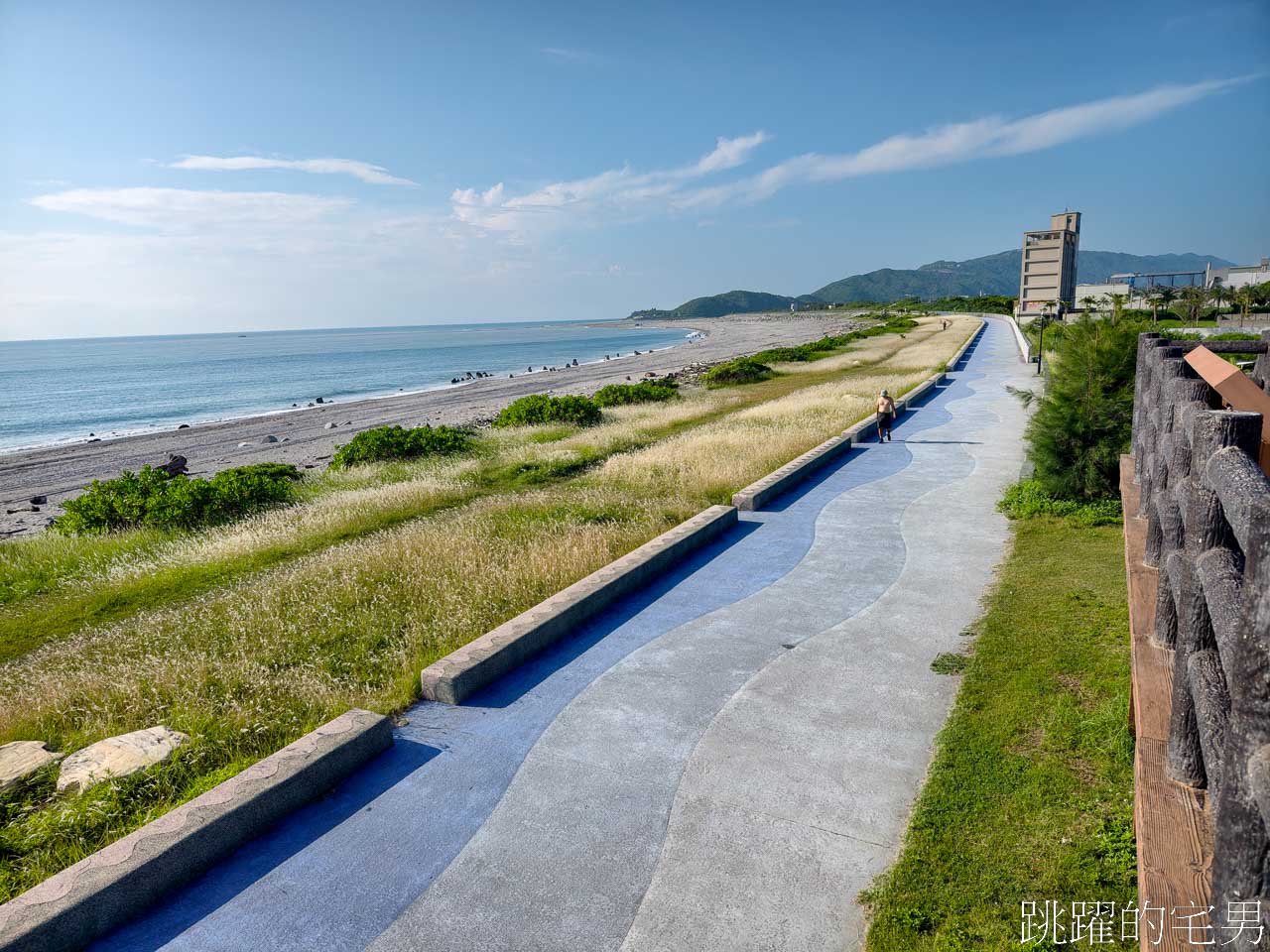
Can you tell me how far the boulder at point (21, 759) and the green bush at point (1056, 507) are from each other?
12162 millimetres

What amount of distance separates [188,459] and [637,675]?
91.0ft

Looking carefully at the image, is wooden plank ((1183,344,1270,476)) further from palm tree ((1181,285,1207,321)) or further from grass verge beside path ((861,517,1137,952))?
palm tree ((1181,285,1207,321))

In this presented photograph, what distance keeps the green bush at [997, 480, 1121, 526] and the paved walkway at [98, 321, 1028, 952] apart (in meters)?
3.23

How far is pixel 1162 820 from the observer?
2.59m

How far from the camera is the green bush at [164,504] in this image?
46.7 ft

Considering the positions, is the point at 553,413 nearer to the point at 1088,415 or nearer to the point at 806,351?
the point at 1088,415

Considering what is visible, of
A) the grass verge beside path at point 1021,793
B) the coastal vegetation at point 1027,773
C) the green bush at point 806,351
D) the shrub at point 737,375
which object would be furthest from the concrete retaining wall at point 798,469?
the green bush at point 806,351

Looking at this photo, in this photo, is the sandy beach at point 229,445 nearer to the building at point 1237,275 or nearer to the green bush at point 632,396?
the green bush at point 632,396

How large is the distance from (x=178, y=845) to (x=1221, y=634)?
5267 mm

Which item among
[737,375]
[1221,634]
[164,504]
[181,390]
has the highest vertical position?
[1221,634]

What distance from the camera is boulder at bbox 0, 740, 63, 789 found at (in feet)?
18.2

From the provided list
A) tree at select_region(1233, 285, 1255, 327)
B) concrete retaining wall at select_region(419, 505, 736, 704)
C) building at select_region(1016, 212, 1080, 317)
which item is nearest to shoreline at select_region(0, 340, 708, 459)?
concrete retaining wall at select_region(419, 505, 736, 704)

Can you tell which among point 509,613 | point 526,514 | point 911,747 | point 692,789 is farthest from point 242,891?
point 526,514

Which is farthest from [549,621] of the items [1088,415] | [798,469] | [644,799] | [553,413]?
[553,413]
